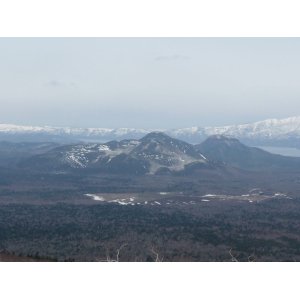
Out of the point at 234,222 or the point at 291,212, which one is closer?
the point at 234,222

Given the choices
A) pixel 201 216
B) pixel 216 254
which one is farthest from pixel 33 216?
pixel 216 254

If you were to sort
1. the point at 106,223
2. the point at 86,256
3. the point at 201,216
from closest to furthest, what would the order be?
the point at 86,256, the point at 106,223, the point at 201,216

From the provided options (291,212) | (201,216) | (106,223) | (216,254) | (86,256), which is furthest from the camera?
(291,212)

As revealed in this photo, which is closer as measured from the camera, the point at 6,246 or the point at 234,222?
the point at 6,246

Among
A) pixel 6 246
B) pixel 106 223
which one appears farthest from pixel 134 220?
pixel 6 246

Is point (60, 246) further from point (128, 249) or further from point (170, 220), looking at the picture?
point (170, 220)

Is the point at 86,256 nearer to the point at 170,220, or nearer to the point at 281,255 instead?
the point at 281,255
